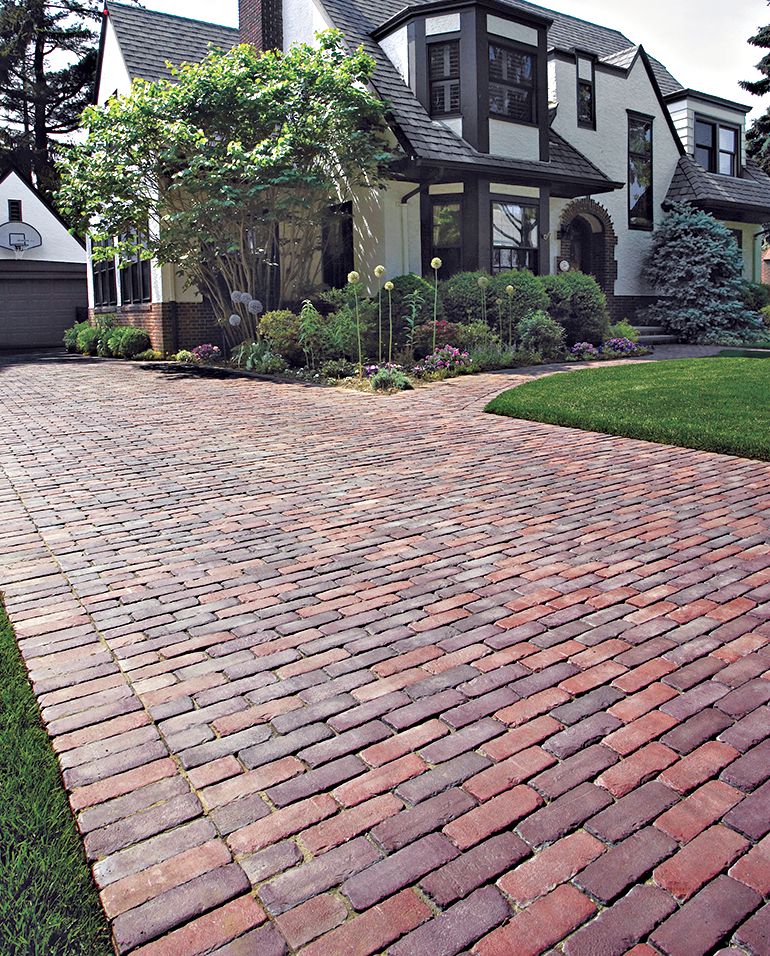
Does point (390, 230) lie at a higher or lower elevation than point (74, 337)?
higher

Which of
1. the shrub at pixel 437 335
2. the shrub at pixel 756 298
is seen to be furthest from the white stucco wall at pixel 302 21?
the shrub at pixel 756 298

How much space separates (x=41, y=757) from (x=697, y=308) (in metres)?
20.0

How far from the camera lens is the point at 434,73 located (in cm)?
1647

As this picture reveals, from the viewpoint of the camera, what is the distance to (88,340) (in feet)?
69.4

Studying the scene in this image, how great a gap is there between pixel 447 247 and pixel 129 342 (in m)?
7.61

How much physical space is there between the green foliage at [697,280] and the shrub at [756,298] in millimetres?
326

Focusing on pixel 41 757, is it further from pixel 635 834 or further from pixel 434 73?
pixel 434 73

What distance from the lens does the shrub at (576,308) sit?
15.7 m

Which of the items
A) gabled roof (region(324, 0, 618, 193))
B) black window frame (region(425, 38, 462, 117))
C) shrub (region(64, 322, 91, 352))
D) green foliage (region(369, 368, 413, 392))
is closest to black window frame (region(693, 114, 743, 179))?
gabled roof (region(324, 0, 618, 193))

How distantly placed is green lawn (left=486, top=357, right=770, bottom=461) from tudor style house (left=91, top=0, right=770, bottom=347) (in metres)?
6.24

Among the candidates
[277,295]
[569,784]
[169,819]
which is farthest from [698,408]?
[277,295]

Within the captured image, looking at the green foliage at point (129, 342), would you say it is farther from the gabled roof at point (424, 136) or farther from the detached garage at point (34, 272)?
the detached garage at point (34, 272)

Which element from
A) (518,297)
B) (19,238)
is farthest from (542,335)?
(19,238)

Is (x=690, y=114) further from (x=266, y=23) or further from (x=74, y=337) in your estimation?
(x=74, y=337)
